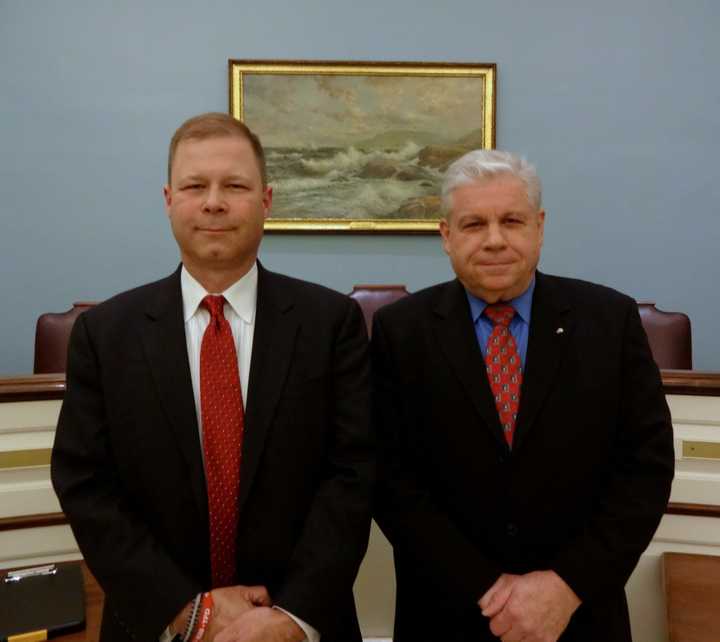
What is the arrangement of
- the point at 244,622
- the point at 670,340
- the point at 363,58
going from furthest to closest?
the point at 363,58 < the point at 670,340 < the point at 244,622

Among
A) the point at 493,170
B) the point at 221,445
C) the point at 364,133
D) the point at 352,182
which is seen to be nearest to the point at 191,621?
the point at 221,445

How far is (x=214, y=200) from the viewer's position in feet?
4.30

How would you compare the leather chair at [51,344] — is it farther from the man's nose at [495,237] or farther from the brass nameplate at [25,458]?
the man's nose at [495,237]

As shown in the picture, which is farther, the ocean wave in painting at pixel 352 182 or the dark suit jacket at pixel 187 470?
the ocean wave in painting at pixel 352 182

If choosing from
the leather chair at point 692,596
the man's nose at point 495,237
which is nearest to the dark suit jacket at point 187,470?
the man's nose at point 495,237

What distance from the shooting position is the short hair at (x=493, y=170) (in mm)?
1417

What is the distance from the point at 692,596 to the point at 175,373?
148 centimetres

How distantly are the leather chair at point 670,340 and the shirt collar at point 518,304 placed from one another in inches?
75.6

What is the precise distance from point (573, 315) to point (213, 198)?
857 mm

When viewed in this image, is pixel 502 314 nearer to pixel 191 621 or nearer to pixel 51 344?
pixel 191 621

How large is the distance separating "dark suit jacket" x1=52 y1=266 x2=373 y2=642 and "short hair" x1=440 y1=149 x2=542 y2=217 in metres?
0.48

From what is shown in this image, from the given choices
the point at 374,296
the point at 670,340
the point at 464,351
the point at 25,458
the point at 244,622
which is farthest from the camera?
the point at 374,296

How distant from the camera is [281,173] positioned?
14.1 feet

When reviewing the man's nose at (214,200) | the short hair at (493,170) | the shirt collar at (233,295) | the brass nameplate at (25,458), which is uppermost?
the short hair at (493,170)
